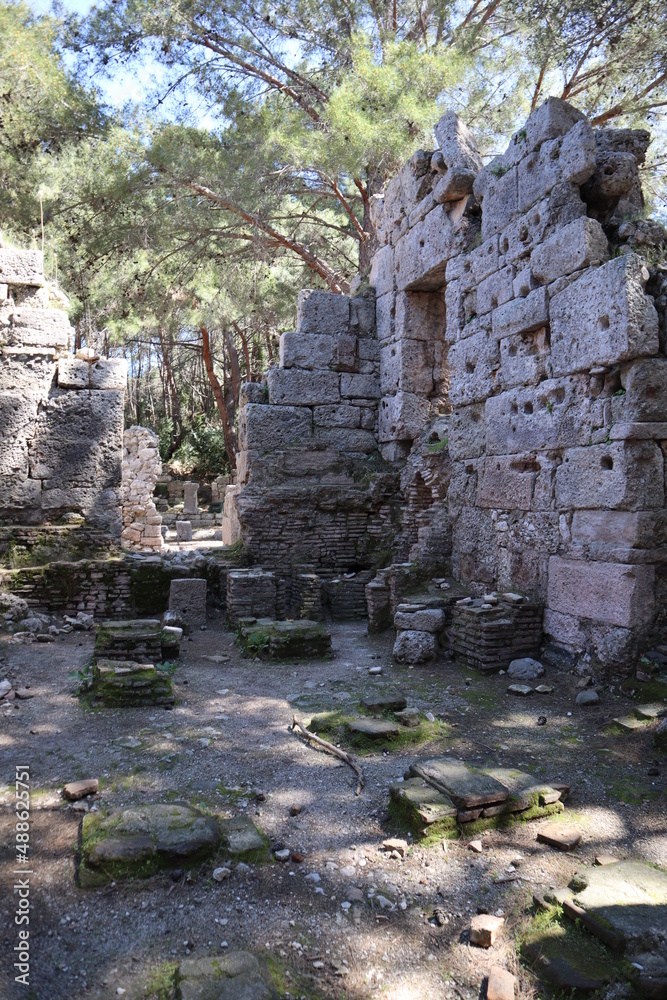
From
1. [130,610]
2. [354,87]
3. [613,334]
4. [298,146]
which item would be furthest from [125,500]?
[613,334]

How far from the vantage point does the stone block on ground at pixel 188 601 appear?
280 inches

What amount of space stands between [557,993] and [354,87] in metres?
9.78

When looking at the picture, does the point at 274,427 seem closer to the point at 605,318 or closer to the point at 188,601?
the point at 188,601

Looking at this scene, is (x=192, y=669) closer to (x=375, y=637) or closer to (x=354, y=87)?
(x=375, y=637)

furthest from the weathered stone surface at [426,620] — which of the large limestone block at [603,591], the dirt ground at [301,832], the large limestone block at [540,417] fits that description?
the large limestone block at [540,417]

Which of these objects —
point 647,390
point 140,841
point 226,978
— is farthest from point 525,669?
point 226,978

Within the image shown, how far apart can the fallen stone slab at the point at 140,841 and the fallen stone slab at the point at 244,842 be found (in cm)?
6

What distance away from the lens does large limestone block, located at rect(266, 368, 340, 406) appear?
8594mm

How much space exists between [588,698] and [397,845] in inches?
93.7

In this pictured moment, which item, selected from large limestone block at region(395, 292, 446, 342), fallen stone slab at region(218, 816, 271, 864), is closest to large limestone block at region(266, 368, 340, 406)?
large limestone block at region(395, 292, 446, 342)

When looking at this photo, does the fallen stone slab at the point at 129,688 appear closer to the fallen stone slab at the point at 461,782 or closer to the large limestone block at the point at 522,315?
the fallen stone slab at the point at 461,782

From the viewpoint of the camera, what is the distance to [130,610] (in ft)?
23.8

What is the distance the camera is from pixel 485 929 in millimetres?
2266

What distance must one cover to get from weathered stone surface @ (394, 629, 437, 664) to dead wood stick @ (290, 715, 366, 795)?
166 centimetres
